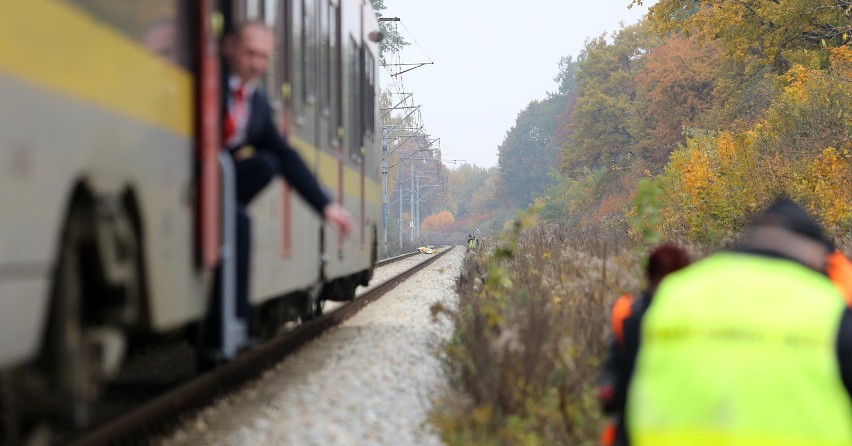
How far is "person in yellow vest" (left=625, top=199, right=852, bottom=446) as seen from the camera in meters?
2.63

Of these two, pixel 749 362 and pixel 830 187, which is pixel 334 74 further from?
pixel 830 187

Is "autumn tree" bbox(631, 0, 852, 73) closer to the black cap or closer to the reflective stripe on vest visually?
the black cap

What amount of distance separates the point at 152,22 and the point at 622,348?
2.83m

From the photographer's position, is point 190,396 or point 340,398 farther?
point 340,398

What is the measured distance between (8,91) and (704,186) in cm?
1928

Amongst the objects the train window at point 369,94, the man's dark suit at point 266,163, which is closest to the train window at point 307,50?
the man's dark suit at point 266,163

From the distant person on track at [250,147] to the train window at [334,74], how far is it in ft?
12.6

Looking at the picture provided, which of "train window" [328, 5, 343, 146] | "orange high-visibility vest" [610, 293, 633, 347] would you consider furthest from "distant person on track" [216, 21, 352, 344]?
"train window" [328, 5, 343, 146]

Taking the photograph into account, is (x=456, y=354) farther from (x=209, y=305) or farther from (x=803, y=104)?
(x=803, y=104)

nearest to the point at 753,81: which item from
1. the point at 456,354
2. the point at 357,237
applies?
the point at 357,237

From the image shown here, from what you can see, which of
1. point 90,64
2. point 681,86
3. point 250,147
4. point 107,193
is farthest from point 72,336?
point 681,86

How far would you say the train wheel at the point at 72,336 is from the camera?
4.69 m

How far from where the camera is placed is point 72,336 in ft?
15.9

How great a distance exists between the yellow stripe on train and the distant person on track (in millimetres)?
534
